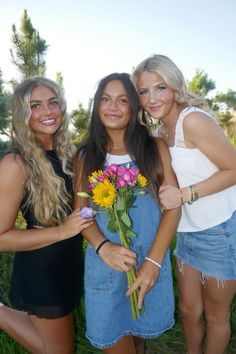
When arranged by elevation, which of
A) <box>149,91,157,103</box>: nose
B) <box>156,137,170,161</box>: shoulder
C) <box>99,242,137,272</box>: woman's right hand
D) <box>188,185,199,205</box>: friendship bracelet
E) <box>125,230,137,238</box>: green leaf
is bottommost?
<box>99,242,137,272</box>: woman's right hand

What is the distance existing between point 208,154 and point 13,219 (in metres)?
1.20

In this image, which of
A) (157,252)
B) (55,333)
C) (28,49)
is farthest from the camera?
(28,49)

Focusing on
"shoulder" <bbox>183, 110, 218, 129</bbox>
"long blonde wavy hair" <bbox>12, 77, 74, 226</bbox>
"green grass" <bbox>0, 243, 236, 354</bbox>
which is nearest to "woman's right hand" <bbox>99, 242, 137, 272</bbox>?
"long blonde wavy hair" <bbox>12, 77, 74, 226</bbox>

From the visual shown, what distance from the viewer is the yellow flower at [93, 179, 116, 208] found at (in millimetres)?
1539

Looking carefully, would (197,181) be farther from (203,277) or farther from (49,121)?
(49,121)

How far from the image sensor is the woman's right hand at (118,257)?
1.76m

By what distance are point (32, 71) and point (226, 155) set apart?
23.7 ft

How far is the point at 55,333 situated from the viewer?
6.89ft

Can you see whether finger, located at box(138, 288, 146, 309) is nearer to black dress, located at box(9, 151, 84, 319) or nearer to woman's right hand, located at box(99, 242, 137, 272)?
woman's right hand, located at box(99, 242, 137, 272)

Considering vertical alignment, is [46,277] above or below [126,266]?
below

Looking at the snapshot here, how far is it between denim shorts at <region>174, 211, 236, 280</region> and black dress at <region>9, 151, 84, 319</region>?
0.81 m

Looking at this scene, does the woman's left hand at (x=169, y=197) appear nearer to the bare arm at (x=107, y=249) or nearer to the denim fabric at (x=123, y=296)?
the denim fabric at (x=123, y=296)

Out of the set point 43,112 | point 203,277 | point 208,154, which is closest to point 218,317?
point 203,277

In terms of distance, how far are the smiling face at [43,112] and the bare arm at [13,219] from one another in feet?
0.97
